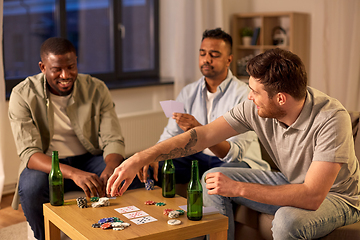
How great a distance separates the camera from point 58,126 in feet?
8.50

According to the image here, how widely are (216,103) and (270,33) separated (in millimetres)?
2372

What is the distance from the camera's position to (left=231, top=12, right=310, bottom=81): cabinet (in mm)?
4566

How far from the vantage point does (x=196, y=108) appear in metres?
2.83

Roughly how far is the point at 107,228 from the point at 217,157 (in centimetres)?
111

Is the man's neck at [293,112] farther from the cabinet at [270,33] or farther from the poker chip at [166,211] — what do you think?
the cabinet at [270,33]

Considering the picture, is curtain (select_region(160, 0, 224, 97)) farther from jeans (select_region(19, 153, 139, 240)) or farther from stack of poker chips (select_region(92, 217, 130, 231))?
stack of poker chips (select_region(92, 217, 130, 231))

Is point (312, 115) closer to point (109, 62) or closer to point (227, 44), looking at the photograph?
point (227, 44)

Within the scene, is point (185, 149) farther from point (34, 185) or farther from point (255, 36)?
point (255, 36)

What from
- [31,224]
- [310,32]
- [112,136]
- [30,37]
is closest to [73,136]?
[112,136]

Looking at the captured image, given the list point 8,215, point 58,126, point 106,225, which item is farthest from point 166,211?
point 8,215

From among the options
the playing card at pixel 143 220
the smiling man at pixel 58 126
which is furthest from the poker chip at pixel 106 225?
A: the smiling man at pixel 58 126

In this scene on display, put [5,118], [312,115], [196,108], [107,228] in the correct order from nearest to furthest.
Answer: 1. [107,228]
2. [312,115]
3. [196,108]
4. [5,118]

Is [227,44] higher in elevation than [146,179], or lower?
higher

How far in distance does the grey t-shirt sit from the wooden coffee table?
16.3 inches
